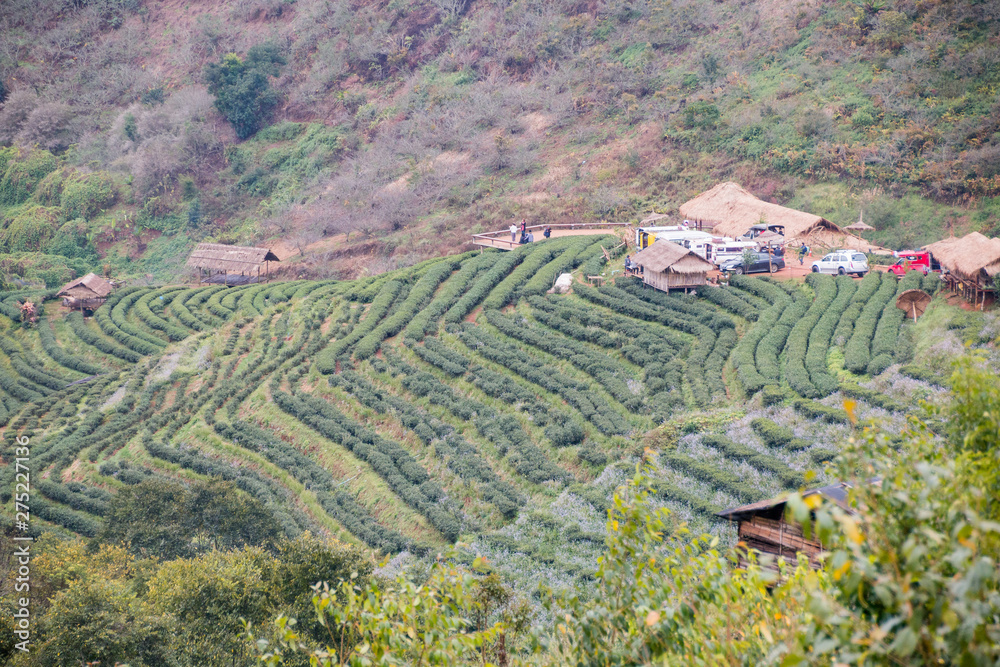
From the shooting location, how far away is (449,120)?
6272cm

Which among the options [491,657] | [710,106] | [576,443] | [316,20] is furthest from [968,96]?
[316,20]

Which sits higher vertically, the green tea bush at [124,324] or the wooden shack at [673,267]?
the wooden shack at [673,267]

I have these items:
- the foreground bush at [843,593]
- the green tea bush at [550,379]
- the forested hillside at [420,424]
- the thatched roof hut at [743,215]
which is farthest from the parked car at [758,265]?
the foreground bush at [843,593]

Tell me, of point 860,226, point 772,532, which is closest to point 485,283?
point 860,226

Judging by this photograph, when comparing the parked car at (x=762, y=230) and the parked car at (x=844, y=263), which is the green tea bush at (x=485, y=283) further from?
the parked car at (x=844, y=263)

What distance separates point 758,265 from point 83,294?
42.3 meters

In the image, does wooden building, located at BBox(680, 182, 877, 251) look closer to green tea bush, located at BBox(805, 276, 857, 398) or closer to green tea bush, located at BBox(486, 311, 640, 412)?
green tea bush, located at BBox(805, 276, 857, 398)

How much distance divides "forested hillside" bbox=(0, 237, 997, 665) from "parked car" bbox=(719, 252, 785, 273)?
1548 mm

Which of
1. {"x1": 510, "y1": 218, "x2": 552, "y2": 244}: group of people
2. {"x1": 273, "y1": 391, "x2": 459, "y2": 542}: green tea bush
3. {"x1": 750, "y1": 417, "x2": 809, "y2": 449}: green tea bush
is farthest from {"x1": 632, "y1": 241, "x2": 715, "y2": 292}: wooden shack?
{"x1": 273, "y1": 391, "x2": 459, "y2": 542}: green tea bush

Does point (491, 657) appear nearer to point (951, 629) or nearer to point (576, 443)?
point (951, 629)

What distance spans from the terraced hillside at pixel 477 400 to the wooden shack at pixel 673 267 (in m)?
0.82

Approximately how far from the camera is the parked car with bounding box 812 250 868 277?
111ft

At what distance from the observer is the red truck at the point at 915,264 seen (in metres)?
33.5

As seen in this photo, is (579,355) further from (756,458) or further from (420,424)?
(756,458)
